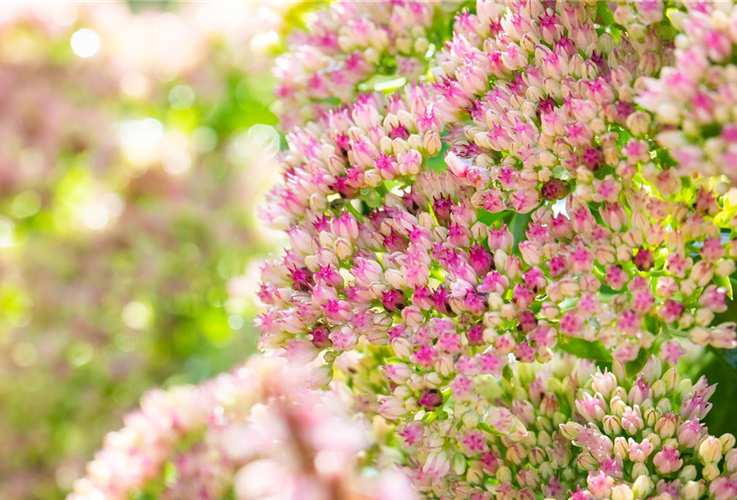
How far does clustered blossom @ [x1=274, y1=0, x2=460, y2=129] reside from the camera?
86 cm

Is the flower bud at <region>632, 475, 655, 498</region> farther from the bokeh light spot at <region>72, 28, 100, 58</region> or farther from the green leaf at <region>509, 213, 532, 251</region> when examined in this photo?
the bokeh light spot at <region>72, 28, 100, 58</region>

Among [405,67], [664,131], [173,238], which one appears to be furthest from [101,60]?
[664,131]

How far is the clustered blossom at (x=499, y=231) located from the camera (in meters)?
0.63

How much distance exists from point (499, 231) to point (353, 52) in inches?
11.7

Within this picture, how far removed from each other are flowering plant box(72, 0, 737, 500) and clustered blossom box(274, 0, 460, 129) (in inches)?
3.0

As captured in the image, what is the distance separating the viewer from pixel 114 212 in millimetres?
1622

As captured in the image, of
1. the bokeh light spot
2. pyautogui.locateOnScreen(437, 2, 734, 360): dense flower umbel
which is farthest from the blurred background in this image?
pyautogui.locateOnScreen(437, 2, 734, 360): dense flower umbel

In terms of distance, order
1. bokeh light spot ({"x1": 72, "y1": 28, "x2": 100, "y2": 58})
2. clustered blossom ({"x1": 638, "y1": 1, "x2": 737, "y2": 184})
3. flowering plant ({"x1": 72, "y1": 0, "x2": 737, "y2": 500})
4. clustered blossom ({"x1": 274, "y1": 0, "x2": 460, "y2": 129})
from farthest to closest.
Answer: bokeh light spot ({"x1": 72, "y1": 28, "x2": 100, "y2": 58})
clustered blossom ({"x1": 274, "y1": 0, "x2": 460, "y2": 129})
flowering plant ({"x1": 72, "y1": 0, "x2": 737, "y2": 500})
clustered blossom ({"x1": 638, "y1": 1, "x2": 737, "y2": 184})

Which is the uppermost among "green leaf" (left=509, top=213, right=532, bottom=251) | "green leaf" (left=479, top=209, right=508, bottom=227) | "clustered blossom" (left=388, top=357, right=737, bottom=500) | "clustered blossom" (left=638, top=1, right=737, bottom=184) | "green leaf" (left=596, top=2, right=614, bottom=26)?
"clustered blossom" (left=638, top=1, right=737, bottom=184)

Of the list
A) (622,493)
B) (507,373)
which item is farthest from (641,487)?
(507,373)

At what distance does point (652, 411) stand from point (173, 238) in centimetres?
108

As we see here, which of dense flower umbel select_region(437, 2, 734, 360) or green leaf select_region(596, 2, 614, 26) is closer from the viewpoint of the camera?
dense flower umbel select_region(437, 2, 734, 360)

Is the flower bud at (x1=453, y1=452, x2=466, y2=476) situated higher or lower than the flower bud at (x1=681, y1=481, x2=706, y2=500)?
lower

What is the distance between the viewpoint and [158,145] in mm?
1650
